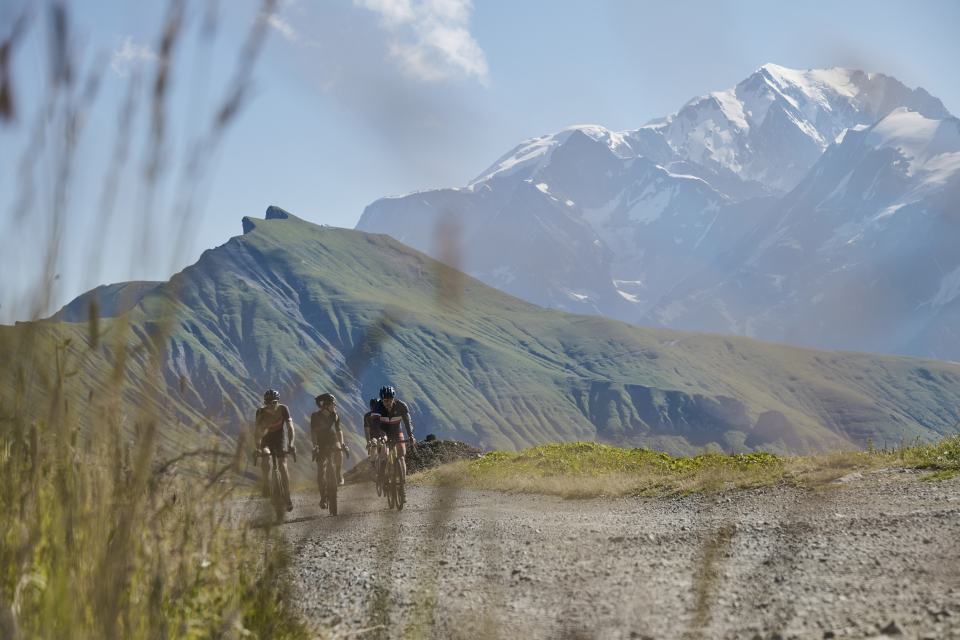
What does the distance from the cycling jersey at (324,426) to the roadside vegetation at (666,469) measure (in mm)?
5400

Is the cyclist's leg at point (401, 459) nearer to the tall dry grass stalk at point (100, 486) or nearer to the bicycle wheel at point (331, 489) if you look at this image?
the bicycle wheel at point (331, 489)

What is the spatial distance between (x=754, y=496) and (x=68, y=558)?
10.1 meters

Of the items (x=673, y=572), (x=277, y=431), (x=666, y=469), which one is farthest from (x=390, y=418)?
(x=673, y=572)

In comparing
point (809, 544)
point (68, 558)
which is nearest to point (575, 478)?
point (809, 544)

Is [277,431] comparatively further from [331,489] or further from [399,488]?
[399,488]

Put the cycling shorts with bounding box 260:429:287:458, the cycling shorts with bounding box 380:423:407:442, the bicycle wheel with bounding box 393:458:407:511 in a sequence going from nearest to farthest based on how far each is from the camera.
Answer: the cycling shorts with bounding box 260:429:287:458 → the bicycle wheel with bounding box 393:458:407:511 → the cycling shorts with bounding box 380:423:407:442

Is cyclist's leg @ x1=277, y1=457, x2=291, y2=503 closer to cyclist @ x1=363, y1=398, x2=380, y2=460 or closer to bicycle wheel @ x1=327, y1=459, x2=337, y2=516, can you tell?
bicycle wheel @ x1=327, y1=459, x2=337, y2=516

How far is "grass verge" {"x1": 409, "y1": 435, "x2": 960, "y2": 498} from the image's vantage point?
11320 millimetres

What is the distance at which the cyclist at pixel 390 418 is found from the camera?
14.8 meters

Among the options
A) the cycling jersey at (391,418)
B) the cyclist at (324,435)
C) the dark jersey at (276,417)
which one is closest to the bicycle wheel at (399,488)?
the cycling jersey at (391,418)

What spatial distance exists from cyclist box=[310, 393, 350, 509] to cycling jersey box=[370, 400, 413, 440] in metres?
0.97

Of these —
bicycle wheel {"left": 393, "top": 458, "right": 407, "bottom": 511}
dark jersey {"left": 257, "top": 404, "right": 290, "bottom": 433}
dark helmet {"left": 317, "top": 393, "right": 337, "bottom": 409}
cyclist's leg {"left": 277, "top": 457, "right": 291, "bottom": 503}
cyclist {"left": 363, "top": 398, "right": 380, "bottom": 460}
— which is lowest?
bicycle wheel {"left": 393, "top": 458, "right": 407, "bottom": 511}

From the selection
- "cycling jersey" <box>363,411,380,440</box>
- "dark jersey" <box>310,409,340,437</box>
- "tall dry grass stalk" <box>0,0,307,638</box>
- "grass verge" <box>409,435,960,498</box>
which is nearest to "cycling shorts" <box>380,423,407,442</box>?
"cycling jersey" <box>363,411,380,440</box>

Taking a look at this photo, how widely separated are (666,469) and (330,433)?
26.8ft
